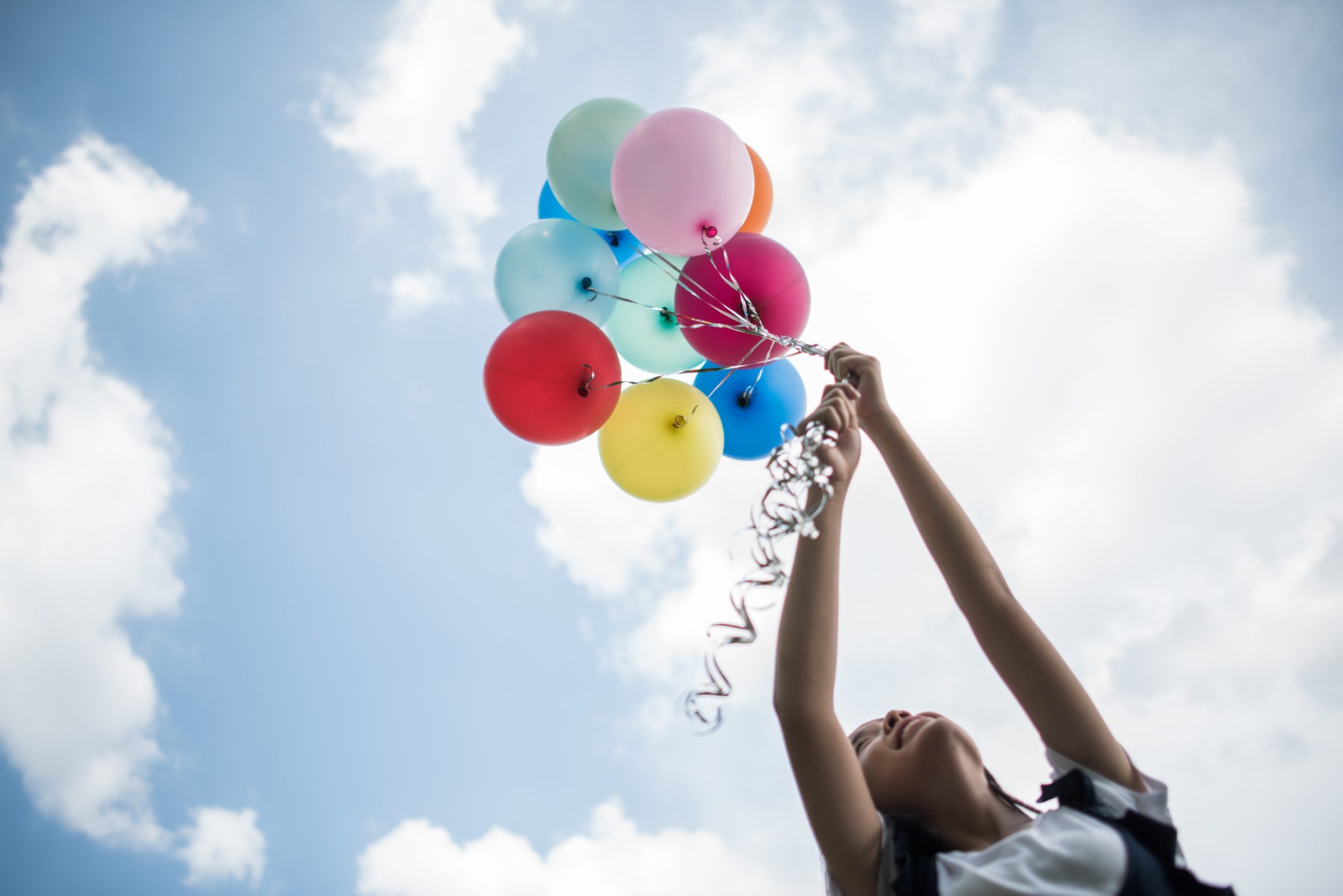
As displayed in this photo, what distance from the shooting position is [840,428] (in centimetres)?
131

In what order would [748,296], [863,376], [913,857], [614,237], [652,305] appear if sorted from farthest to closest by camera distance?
[614,237] < [652,305] < [748,296] < [863,376] < [913,857]

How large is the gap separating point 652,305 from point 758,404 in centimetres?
63

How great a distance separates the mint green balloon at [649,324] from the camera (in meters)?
3.06

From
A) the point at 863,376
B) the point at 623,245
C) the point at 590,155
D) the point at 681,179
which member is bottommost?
the point at 863,376

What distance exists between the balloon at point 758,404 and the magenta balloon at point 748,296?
0.35 m

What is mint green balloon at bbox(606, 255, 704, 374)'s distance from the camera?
3061mm

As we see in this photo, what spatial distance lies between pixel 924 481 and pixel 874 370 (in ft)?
0.87

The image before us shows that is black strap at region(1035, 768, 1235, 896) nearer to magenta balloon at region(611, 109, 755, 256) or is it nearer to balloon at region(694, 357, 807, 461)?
balloon at region(694, 357, 807, 461)

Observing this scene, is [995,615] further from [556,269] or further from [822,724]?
[556,269]

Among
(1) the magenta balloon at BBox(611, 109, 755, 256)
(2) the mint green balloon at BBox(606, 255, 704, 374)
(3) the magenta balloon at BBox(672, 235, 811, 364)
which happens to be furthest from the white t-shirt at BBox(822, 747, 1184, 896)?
(2) the mint green balloon at BBox(606, 255, 704, 374)

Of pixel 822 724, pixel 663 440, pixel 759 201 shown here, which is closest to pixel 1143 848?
pixel 822 724

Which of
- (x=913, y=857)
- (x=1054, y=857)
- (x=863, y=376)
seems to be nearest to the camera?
(x=1054, y=857)

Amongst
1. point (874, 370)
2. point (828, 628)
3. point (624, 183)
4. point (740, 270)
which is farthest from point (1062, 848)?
point (624, 183)

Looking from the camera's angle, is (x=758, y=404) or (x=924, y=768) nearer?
(x=924, y=768)
